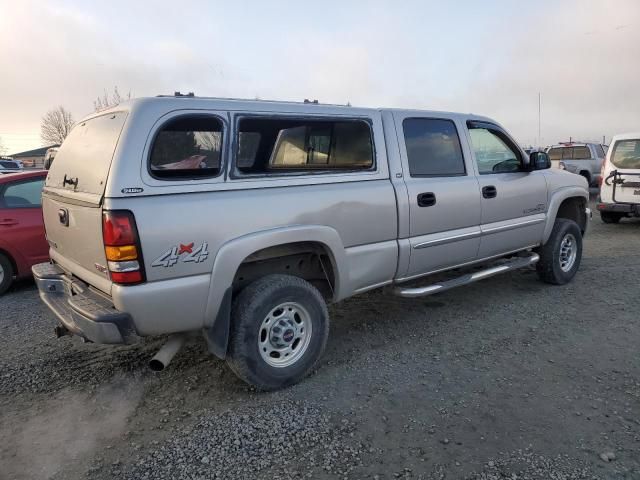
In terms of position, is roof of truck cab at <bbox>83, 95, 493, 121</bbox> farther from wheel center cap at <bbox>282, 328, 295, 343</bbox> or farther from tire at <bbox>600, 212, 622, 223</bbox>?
tire at <bbox>600, 212, 622, 223</bbox>

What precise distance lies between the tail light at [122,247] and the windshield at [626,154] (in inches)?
371

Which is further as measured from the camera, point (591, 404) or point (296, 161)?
point (296, 161)

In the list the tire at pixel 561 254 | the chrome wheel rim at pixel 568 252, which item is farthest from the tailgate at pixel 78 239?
the chrome wheel rim at pixel 568 252

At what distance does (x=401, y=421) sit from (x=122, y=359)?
231cm

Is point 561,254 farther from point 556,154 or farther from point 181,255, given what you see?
point 556,154

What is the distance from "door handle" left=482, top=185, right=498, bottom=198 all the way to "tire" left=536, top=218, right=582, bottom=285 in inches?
51.0

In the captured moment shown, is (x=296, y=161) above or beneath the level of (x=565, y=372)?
above

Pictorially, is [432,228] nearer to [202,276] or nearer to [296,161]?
[296,161]

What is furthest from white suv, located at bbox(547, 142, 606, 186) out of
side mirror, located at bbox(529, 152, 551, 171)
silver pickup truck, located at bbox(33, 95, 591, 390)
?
silver pickup truck, located at bbox(33, 95, 591, 390)

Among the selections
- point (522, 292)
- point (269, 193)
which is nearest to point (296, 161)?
point (269, 193)

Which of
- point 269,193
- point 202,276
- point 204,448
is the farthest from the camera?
point 269,193

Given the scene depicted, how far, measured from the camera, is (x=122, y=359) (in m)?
3.98

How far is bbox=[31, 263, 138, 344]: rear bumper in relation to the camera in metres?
2.83

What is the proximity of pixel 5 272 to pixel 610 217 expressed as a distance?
35.7 ft
